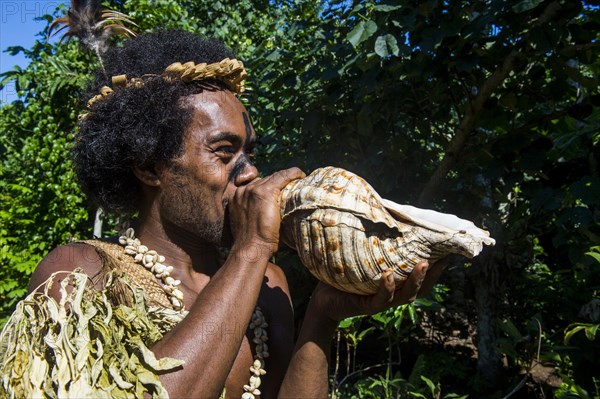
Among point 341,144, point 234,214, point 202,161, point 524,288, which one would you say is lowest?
point 234,214

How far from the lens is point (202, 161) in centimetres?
177

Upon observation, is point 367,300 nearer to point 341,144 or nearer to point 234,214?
point 234,214

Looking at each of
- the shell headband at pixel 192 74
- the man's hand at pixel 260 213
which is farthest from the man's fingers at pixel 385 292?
the shell headband at pixel 192 74

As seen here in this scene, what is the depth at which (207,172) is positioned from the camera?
1758 millimetres

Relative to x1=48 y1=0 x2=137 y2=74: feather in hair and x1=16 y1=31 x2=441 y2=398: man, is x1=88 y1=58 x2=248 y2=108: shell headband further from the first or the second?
x1=48 y1=0 x2=137 y2=74: feather in hair

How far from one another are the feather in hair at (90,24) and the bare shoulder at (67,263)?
90cm

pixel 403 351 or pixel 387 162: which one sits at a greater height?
pixel 387 162

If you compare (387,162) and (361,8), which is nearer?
(361,8)

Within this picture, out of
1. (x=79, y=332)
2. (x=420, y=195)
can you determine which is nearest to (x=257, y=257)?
(x=79, y=332)

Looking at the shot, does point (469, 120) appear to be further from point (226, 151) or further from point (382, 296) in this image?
point (382, 296)

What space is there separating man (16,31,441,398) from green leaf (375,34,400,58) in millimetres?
964

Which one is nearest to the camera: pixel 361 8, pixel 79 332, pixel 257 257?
pixel 79 332

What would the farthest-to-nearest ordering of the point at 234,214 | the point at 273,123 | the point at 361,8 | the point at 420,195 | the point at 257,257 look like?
the point at 273,123, the point at 420,195, the point at 361,8, the point at 234,214, the point at 257,257

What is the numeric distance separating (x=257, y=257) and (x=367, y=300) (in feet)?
1.00
